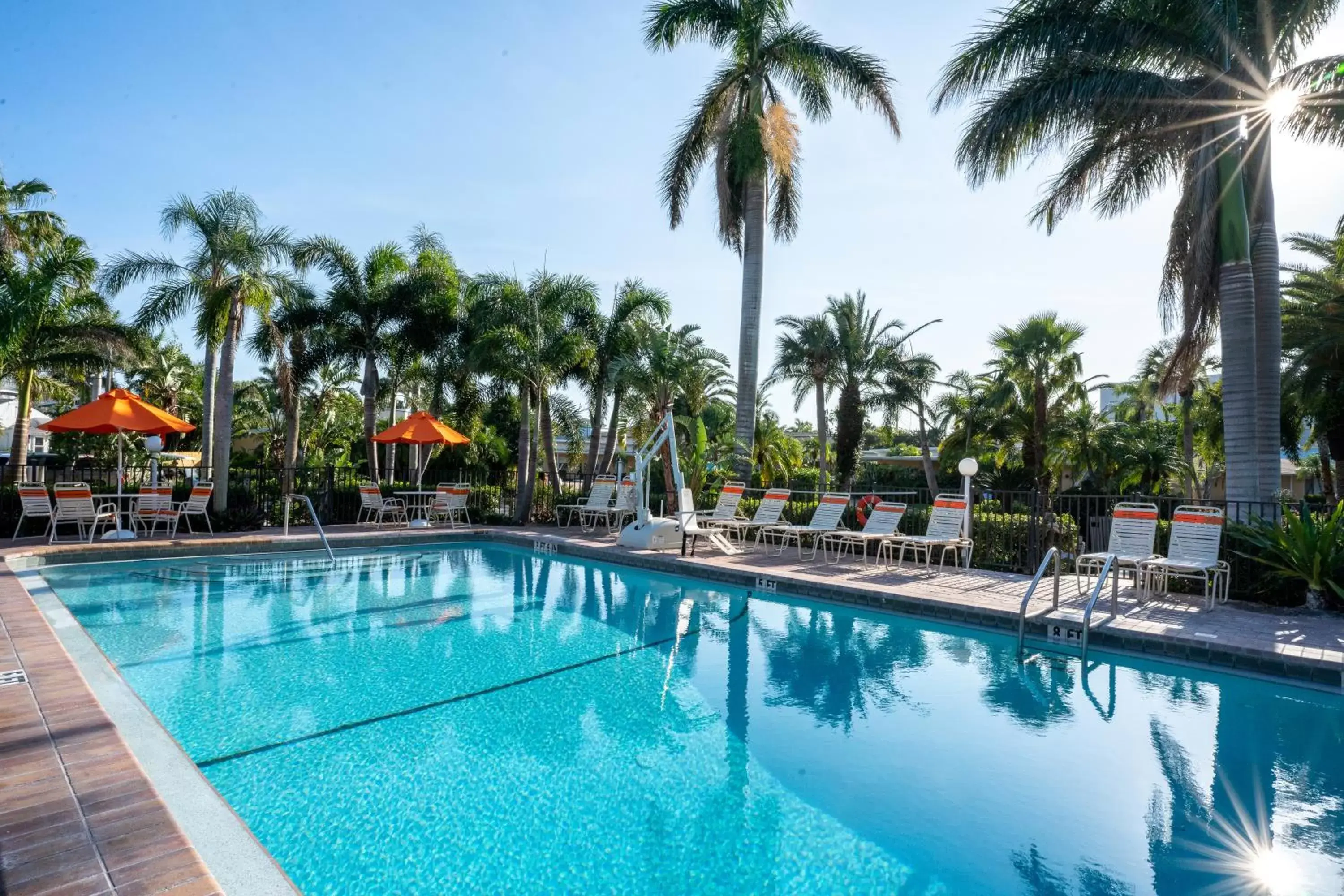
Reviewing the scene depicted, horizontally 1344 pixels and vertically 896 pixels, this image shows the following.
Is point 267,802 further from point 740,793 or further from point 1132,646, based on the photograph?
point 1132,646

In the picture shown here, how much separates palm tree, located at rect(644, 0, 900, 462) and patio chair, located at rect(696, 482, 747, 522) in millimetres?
1889

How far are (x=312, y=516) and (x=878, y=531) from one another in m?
10.8

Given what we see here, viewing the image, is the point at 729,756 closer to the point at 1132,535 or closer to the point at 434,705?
the point at 434,705

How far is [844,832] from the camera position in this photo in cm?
386

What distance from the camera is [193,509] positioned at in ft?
46.7

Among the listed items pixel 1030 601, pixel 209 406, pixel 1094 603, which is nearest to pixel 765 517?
pixel 1030 601

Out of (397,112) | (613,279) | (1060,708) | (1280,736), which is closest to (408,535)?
(397,112)

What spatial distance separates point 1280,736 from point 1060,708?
1.36 m

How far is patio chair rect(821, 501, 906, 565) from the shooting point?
1144 cm

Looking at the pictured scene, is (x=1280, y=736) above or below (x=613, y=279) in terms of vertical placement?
below

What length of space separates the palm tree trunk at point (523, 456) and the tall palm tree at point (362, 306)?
4.59 metres

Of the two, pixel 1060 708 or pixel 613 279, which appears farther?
pixel 613 279

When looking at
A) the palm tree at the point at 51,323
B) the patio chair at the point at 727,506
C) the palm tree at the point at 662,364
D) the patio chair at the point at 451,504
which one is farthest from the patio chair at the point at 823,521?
the palm tree at the point at 51,323

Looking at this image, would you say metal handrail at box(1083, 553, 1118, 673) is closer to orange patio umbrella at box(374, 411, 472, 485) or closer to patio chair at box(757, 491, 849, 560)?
patio chair at box(757, 491, 849, 560)
